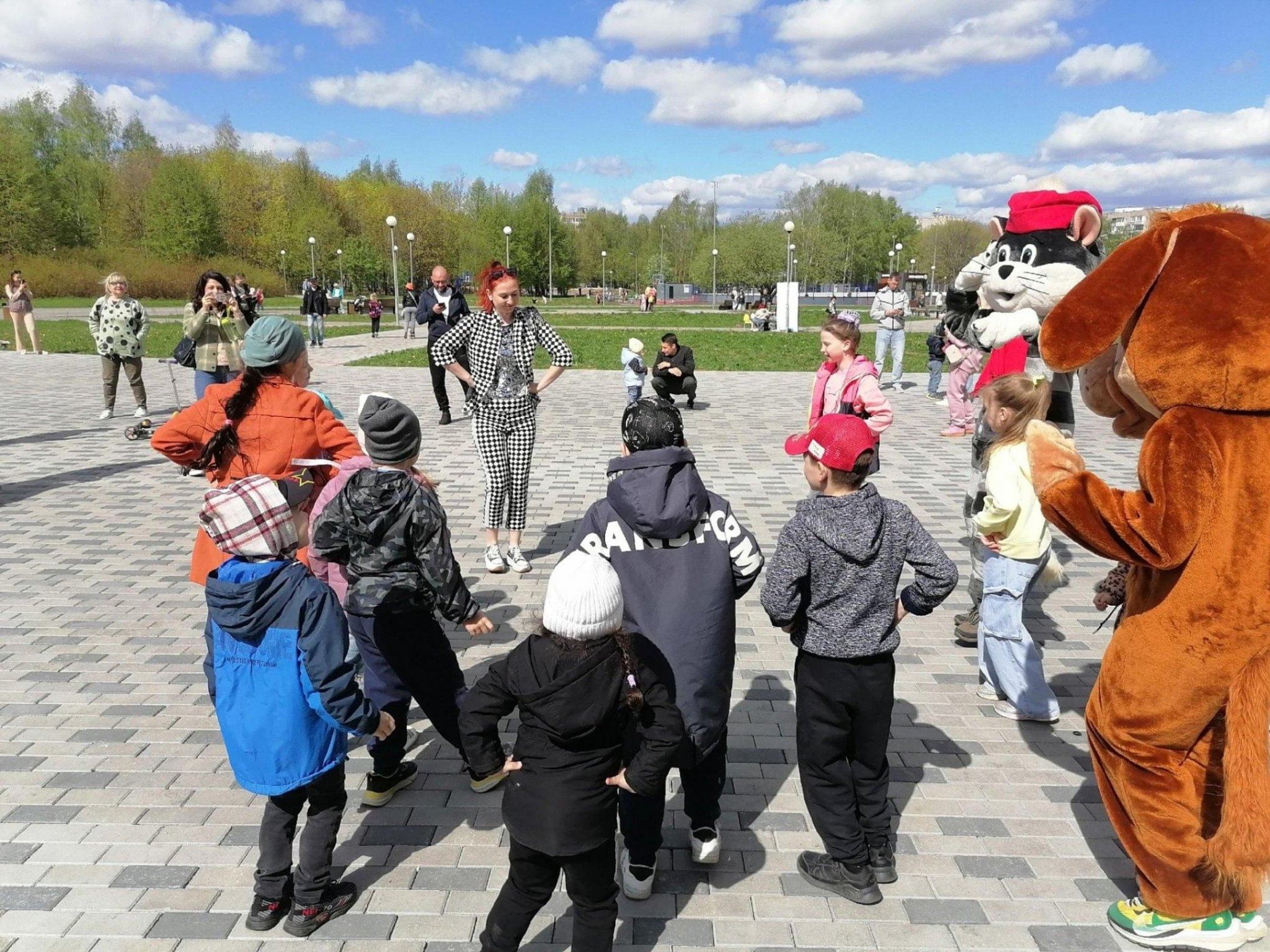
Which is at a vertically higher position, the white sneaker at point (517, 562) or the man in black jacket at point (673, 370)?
the man in black jacket at point (673, 370)

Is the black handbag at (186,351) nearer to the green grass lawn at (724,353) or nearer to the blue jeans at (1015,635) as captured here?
the blue jeans at (1015,635)

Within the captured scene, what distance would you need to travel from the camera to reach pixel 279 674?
277 centimetres

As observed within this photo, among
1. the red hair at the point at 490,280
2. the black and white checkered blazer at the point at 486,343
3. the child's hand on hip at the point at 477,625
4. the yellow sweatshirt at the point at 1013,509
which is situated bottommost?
the child's hand on hip at the point at 477,625

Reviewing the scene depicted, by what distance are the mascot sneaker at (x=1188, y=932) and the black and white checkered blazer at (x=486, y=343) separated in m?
4.59

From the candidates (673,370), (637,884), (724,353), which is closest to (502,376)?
(637,884)

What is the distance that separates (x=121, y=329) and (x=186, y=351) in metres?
2.61

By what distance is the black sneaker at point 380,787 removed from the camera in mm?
3613

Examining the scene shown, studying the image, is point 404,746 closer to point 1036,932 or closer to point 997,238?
point 1036,932

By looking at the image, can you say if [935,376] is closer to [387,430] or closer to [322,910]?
[387,430]

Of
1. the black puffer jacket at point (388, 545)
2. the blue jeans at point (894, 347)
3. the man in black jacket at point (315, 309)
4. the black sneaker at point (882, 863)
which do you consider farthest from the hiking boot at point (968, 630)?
the man in black jacket at point (315, 309)

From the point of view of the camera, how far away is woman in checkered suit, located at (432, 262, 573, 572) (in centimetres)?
608

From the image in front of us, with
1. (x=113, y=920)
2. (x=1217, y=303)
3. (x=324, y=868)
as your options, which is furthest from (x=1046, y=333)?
(x=113, y=920)

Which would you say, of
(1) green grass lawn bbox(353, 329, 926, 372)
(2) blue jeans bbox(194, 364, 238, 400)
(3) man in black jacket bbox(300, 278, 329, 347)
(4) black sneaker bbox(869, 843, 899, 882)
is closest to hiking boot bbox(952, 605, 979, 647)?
(4) black sneaker bbox(869, 843, 899, 882)

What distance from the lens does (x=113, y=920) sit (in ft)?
9.56
